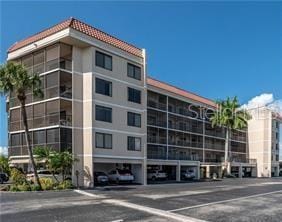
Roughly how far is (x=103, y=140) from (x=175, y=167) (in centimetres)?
2069

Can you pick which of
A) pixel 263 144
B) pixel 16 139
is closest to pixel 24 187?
pixel 16 139

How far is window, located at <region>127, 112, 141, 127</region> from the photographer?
4158cm

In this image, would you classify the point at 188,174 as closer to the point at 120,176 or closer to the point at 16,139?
the point at 120,176

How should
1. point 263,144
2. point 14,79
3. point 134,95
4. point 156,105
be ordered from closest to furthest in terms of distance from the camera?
point 14,79 < point 134,95 < point 156,105 < point 263,144

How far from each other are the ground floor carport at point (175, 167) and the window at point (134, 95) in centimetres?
1029

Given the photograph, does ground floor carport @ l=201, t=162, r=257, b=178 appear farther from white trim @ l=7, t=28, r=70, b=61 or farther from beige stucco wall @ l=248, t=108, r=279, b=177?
white trim @ l=7, t=28, r=70, b=61

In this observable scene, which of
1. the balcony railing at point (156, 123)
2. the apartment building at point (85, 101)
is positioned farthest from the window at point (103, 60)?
the balcony railing at point (156, 123)

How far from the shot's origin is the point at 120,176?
40.2 metres

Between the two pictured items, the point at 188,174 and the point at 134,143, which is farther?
the point at 188,174

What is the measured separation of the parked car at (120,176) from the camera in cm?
4025

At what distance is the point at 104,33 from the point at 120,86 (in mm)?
5873

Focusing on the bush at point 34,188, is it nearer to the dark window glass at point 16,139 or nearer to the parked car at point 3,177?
the parked car at point 3,177

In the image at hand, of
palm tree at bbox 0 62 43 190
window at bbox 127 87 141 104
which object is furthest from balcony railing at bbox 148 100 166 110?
palm tree at bbox 0 62 43 190

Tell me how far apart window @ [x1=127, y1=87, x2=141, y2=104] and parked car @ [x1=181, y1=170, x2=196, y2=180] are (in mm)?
18340
